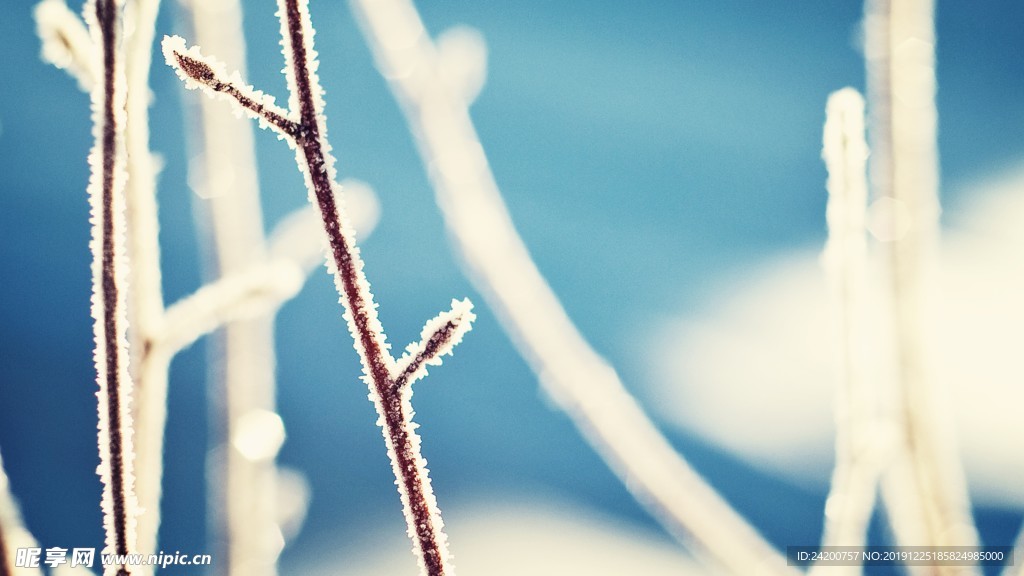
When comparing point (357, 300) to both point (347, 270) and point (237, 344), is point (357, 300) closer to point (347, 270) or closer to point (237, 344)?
point (347, 270)

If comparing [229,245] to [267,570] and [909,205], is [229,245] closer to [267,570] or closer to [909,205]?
[267,570]

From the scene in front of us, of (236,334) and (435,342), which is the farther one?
(236,334)

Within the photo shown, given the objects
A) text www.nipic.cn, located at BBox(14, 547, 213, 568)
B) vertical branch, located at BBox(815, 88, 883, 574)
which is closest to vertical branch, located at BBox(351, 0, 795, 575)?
vertical branch, located at BBox(815, 88, 883, 574)

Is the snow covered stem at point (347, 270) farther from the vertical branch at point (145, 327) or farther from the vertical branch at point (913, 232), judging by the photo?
the vertical branch at point (913, 232)

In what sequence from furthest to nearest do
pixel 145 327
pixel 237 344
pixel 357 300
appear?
pixel 237 344 < pixel 145 327 < pixel 357 300

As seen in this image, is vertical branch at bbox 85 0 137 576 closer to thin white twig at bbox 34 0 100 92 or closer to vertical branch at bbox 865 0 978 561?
thin white twig at bbox 34 0 100 92

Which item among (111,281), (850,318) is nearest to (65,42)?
(111,281)

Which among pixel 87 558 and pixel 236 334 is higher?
pixel 236 334

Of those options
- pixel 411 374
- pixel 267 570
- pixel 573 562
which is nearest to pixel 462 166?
pixel 411 374
